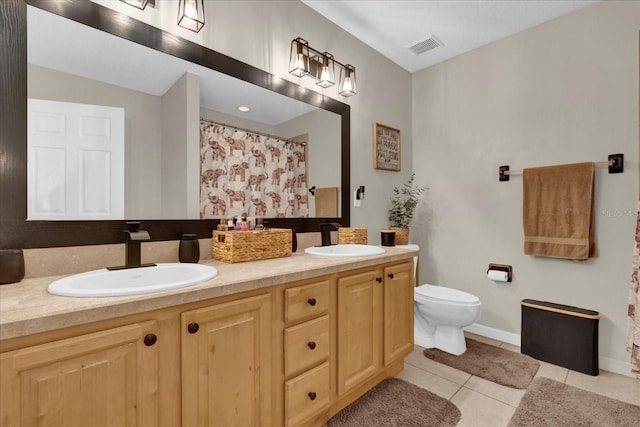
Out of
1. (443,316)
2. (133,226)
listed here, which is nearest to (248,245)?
(133,226)

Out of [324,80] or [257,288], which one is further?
[324,80]

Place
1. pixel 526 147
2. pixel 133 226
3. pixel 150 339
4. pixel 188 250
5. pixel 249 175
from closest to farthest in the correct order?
pixel 150 339, pixel 133 226, pixel 188 250, pixel 249 175, pixel 526 147

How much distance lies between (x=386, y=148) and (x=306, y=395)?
7.15 ft

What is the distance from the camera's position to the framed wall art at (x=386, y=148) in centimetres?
276

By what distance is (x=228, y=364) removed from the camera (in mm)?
1114

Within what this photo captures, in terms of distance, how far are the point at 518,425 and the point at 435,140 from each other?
93.5 inches

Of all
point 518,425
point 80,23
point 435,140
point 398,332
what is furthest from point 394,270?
point 80,23

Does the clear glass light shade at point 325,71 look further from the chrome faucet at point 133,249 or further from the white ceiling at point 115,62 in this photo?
the chrome faucet at point 133,249

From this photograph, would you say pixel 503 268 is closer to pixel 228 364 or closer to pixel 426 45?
pixel 426 45

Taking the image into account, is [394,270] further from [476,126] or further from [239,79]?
[476,126]

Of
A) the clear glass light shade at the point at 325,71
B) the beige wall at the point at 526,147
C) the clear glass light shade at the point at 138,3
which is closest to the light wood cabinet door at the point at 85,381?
the clear glass light shade at the point at 138,3

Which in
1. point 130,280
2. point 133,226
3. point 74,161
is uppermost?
point 74,161

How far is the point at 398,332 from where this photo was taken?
197 cm

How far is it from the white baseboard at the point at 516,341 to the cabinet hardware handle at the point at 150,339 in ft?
9.16
